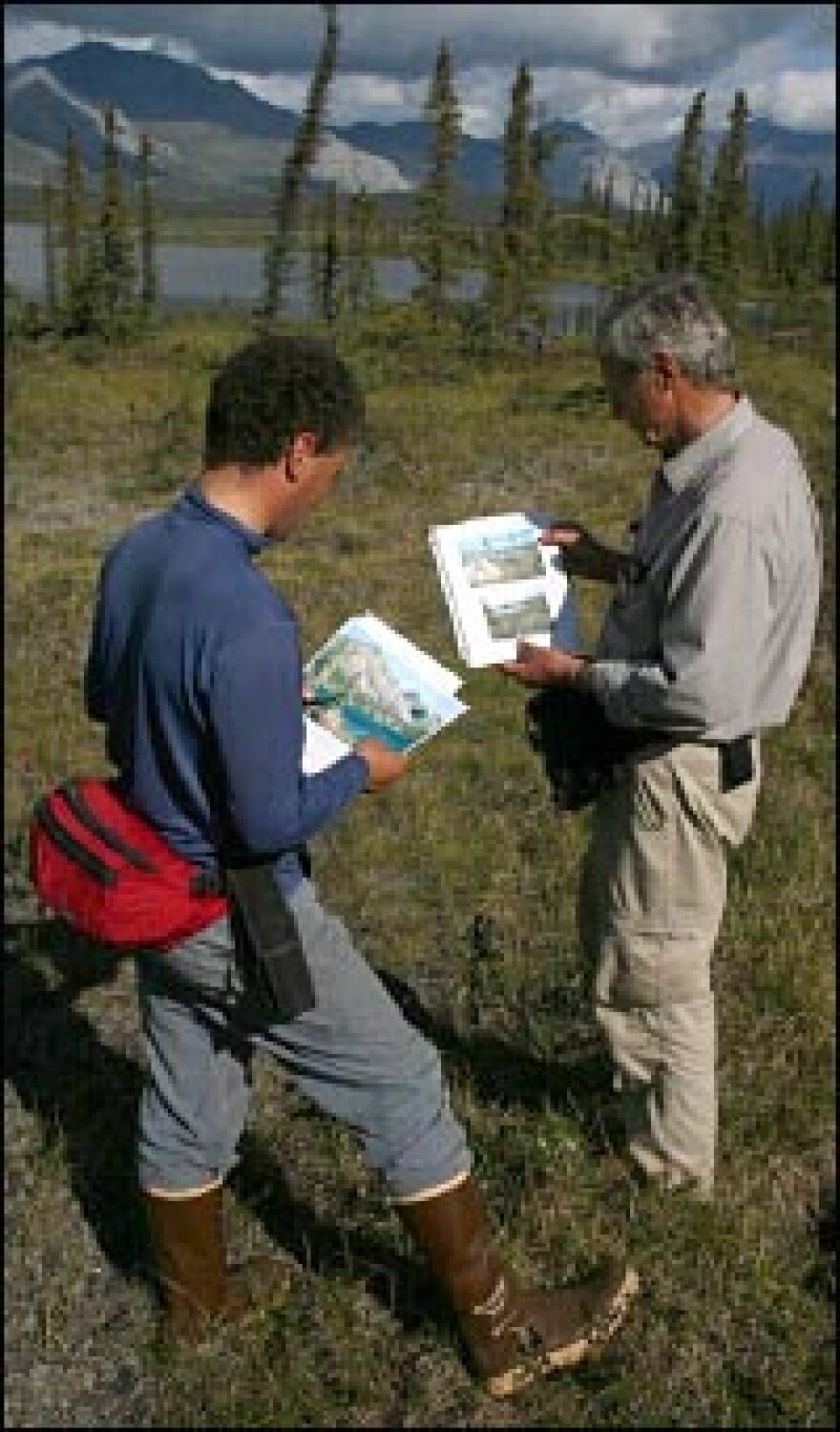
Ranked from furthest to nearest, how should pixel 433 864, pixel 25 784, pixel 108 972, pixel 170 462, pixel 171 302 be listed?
pixel 171 302 → pixel 170 462 → pixel 25 784 → pixel 433 864 → pixel 108 972

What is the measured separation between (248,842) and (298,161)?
4242cm

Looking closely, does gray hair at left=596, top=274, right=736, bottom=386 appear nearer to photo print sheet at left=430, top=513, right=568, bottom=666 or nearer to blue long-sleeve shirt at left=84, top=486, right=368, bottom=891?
photo print sheet at left=430, top=513, right=568, bottom=666

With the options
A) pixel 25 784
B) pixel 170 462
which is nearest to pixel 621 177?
pixel 170 462

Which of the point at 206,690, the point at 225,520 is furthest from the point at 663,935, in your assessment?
the point at 225,520

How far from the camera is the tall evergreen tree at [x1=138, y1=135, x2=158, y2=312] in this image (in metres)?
61.9

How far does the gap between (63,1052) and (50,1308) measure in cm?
126

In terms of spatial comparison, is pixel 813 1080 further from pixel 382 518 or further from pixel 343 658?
pixel 382 518

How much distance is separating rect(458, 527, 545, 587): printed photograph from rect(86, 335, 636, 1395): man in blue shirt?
0.70 m

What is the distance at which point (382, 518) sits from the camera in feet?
53.9

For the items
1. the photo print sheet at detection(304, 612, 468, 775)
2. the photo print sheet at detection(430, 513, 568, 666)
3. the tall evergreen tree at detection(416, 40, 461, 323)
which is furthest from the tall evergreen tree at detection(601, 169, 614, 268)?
the photo print sheet at detection(304, 612, 468, 775)

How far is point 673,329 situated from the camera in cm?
321

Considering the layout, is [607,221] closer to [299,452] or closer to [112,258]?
[112,258]

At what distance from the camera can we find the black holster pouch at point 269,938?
3.00 m

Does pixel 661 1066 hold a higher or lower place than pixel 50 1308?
higher
